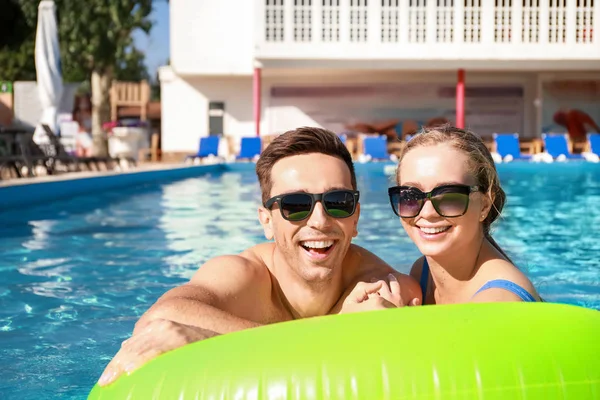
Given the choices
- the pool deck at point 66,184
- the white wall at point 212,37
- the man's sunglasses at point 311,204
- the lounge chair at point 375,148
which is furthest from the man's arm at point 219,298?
the white wall at point 212,37

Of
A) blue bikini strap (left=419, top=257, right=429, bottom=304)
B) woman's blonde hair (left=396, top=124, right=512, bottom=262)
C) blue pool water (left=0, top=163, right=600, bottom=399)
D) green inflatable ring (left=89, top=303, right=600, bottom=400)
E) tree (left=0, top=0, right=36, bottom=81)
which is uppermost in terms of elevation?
tree (left=0, top=0, right=36, bottom=81)

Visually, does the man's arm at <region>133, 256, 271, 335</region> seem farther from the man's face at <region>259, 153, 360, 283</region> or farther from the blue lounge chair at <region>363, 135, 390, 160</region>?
the blue lounge chair at <region>363, 135, 390, 160</region>

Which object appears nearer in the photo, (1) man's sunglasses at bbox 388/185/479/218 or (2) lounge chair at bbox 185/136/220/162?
(1) man's sunglasses at bbox 388/185/479/218

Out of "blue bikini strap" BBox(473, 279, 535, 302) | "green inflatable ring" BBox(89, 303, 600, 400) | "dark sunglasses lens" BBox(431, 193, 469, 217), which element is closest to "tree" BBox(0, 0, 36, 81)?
"dark sunglasses lens" BBox(431, 193, 469, 217)

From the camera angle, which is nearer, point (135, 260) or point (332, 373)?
point (332, 373)

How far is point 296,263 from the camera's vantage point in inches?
88.8

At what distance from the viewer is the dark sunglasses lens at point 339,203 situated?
7.03ft

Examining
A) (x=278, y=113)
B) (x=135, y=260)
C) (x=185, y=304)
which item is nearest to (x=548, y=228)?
(x=135, y=260)

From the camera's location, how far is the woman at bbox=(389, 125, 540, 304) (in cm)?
218

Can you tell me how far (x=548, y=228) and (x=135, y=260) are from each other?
4.45 m

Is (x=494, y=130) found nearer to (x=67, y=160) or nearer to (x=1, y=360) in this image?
(x=67, y=160)

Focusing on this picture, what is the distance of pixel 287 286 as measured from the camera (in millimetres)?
2430

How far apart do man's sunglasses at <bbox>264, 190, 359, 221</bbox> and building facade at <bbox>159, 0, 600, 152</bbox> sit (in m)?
16.3

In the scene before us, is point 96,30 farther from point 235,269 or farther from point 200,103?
point 235,269
